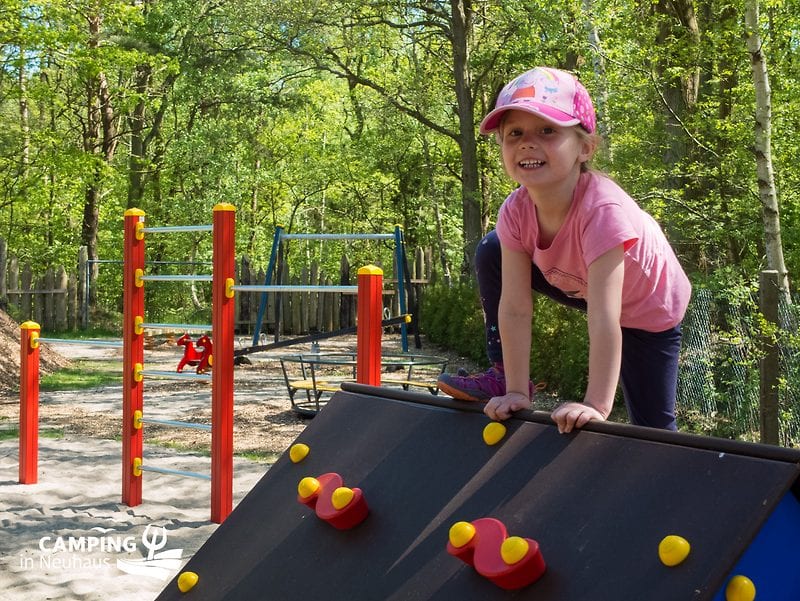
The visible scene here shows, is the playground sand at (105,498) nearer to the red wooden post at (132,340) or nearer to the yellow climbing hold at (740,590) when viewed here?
the red wooden post at (132,340)

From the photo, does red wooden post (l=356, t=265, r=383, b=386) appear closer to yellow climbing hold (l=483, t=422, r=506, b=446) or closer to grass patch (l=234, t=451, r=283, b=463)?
yellow climbing hold (l=483, t=422, r=506, b=446)

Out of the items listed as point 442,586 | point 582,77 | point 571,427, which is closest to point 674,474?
point 571,427

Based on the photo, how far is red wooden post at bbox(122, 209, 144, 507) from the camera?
5320 mm

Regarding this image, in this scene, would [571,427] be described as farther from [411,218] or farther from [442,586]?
[411,218]

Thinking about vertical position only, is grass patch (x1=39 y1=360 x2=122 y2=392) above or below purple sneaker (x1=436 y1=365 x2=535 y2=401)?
below

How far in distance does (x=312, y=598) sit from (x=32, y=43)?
1462 cm

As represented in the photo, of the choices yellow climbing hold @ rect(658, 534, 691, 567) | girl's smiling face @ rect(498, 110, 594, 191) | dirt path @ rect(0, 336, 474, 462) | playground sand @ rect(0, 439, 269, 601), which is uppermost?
girl's smiling face @ rect(498, 110, 594, 191)

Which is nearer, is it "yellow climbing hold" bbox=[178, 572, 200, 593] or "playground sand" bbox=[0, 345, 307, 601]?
"yellow climbing hold" bbox=[178, 572, 200, 593]

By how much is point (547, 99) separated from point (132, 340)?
387cm

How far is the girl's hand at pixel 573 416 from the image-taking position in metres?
1.84

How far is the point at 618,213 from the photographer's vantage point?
2154 mm

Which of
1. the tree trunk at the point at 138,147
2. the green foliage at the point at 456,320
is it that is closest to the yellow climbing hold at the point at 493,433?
the green foliage at the point at 456,320

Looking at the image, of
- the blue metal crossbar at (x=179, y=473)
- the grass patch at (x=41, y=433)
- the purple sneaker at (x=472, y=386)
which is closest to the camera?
the purple sneaker at (x=472, y=386)

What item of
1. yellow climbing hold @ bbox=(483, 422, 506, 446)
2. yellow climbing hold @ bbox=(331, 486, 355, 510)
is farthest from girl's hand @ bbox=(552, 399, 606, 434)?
yellow climbing hold @ bbox=(331, 486, 355, 510)
